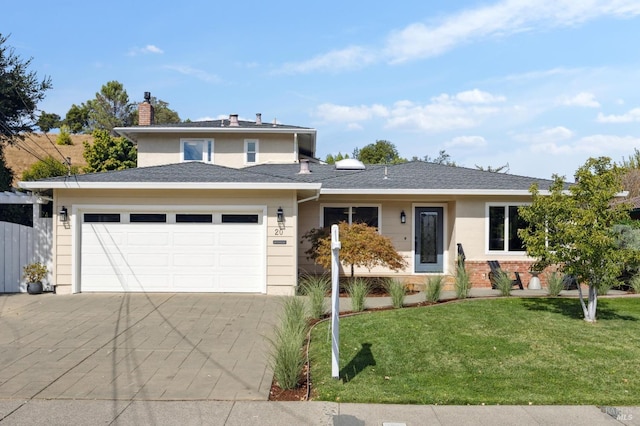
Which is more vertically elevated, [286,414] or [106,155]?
[106,155]

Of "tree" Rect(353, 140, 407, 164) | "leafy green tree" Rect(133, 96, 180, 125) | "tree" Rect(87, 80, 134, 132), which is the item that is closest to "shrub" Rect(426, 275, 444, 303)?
"tree" Rect(353, 140, 407, 164)

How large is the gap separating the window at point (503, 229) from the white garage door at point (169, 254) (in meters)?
7.12

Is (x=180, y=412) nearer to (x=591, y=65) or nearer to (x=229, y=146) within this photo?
(x=591, y=65)

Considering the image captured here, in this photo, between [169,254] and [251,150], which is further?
[251,150]

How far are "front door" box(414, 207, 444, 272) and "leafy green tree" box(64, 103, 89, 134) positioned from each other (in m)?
49.6

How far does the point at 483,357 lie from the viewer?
712 centimetres

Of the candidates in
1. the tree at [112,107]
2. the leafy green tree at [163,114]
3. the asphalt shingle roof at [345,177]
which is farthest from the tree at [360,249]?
the leafy green tree at [163,114]

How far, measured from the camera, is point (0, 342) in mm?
7957

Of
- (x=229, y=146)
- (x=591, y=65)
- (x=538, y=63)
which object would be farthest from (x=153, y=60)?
(x=591, y=65)

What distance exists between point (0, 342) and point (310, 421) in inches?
230

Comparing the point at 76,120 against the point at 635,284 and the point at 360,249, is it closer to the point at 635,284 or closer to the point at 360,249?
the point at 360,249

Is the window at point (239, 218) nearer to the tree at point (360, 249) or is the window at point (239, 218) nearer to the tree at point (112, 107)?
the tree at point (360, 249)

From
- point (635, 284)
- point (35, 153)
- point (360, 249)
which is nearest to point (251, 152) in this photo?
point (360, 249)

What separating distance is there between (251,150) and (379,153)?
3112cm
